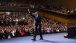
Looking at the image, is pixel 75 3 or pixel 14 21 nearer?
pixel 14 21

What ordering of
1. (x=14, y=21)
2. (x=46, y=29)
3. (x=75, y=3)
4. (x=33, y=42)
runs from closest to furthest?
(x=33, y=42) < (x=46, y=29) < (x=14, y=21) < (x=75, y=3)

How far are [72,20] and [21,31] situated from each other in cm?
1022

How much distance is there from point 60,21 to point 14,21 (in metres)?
6.32

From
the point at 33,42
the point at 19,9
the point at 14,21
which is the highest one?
the point at 19,9

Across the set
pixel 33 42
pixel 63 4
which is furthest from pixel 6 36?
pixel 63 4

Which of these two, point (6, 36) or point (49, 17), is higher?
point (49, 17)

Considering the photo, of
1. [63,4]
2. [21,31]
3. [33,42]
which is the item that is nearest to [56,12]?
[63,4]

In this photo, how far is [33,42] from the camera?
8.69 meters

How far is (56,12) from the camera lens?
801 inches

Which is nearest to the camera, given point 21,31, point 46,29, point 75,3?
point 21,31

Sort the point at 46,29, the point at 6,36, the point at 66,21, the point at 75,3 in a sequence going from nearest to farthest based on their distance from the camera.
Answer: the point at 6,36
the point at 46,29
the point at 66,21
the point at 75,3

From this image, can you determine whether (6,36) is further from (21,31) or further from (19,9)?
(19,9)

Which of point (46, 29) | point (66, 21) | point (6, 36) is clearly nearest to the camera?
point (6, 36)

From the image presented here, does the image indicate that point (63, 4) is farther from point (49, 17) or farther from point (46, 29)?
point (46, 29)
